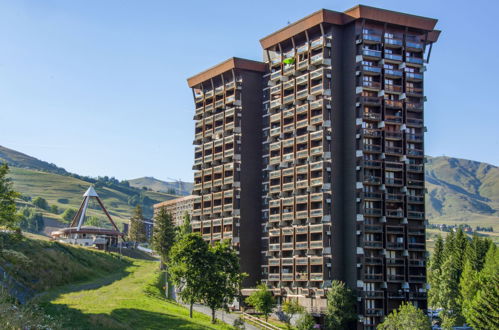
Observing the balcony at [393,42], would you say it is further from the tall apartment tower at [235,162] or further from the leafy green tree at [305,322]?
the leafy green tree at [305,322]

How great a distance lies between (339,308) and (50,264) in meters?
48.4

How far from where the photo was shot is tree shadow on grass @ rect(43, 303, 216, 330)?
6612cm

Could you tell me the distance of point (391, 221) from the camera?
116000 mm

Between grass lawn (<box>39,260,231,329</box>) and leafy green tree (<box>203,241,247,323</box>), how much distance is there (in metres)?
3.81

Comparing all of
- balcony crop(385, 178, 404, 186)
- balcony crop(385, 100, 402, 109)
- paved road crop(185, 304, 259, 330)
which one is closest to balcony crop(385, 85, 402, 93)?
balcony crop(385, 100, 402, 109)

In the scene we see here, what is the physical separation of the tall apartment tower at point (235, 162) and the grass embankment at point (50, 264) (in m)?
24.4

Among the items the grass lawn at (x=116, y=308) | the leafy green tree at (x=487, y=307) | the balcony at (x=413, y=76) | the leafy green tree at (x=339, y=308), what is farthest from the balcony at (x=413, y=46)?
the grass lawn at (x=116, y=308)

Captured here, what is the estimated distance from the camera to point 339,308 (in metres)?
107

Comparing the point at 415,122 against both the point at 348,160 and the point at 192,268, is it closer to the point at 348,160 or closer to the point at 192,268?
the point at 348,160

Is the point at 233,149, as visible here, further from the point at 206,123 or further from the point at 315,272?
the point at 315,272

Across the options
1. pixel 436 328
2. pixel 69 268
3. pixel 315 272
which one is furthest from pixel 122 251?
pixel 436 328

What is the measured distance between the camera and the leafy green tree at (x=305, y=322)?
106 m

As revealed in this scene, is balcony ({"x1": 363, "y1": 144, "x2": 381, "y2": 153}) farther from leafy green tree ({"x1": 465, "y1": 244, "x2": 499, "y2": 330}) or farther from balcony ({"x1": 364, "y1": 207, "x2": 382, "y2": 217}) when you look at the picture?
leafy green tree ({"x1": 465, "y1": 244, "x2": 499, "y2": 330})

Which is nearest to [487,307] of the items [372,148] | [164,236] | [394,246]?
[394,246]
